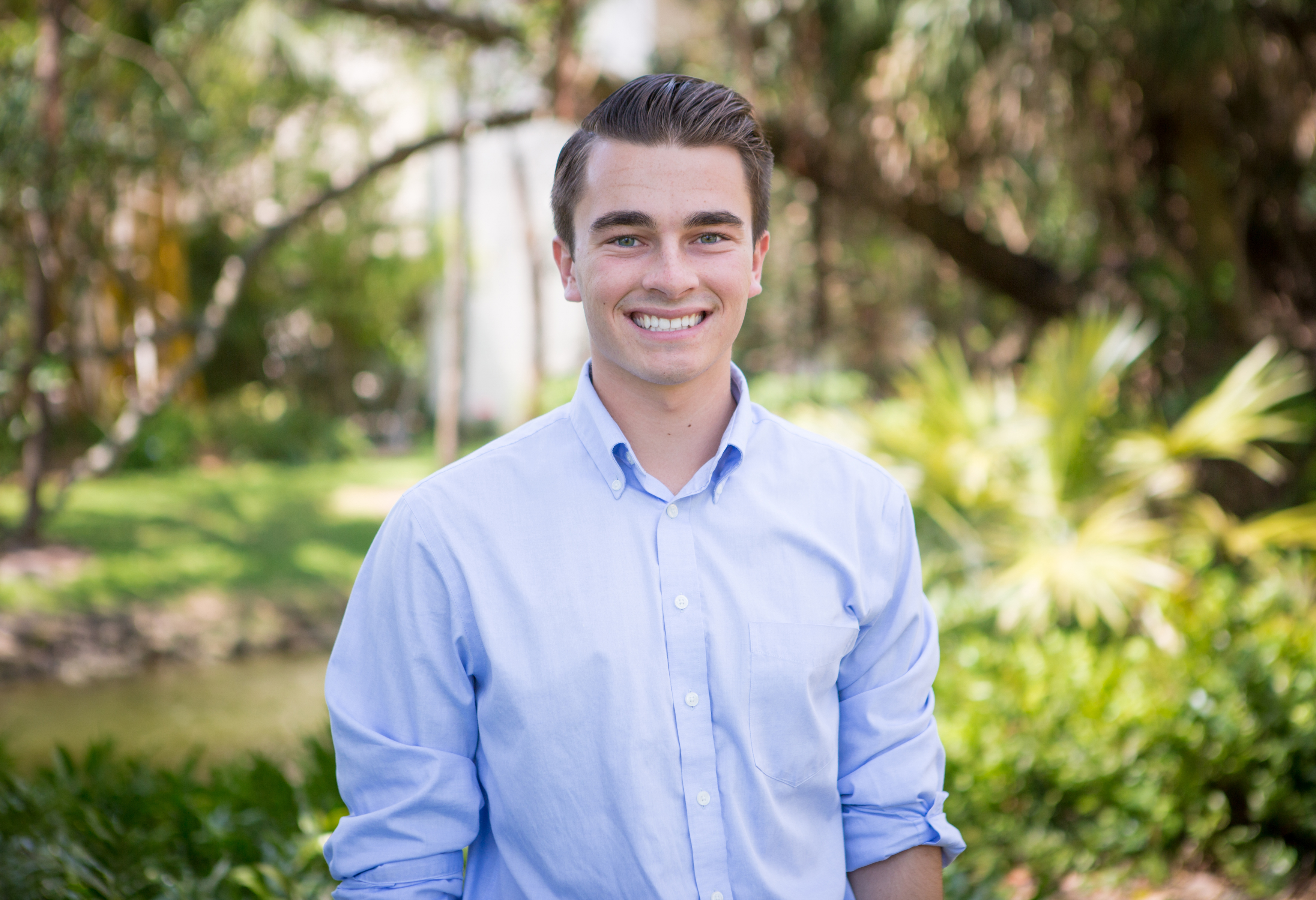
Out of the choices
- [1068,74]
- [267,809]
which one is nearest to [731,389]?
[267,809]

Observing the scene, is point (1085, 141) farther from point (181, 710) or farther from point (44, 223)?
point (181, 710)

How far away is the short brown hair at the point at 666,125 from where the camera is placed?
1595 millimetres

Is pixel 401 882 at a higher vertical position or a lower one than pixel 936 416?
lower

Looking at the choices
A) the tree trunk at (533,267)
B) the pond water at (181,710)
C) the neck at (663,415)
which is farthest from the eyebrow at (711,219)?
the tree trunk at (533,267)

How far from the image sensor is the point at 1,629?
24.7 ft

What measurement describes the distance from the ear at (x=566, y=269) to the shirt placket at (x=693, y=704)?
0.42m

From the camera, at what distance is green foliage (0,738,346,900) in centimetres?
251

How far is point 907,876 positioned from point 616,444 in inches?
33.4

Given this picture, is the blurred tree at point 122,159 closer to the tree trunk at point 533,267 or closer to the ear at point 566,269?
the tree trunk at point 533,267

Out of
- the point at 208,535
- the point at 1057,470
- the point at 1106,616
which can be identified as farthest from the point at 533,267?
the point at 1106,616

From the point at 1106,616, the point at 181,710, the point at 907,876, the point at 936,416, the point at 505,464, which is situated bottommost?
the point at 181,710

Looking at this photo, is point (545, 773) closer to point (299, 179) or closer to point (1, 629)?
point (1, 629)

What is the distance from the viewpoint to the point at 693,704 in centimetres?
154

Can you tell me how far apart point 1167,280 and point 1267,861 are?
465 centimetres
